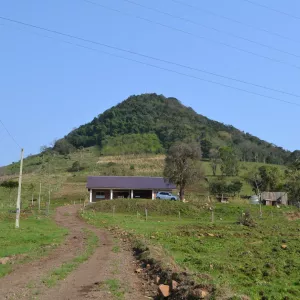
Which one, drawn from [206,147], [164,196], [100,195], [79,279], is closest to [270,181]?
[164,196]

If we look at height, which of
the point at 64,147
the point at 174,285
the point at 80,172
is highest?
the point at 64,147

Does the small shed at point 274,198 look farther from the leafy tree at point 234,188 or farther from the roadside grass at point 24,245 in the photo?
the roadside grass at point 24,245

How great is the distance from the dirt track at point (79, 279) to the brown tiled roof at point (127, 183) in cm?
5970

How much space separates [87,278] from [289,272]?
805cm

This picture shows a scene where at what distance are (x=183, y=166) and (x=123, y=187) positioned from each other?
15.5 m

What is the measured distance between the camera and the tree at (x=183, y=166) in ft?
231

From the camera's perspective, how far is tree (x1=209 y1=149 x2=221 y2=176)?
407ft

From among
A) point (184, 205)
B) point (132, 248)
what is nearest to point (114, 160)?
point (184, 205)

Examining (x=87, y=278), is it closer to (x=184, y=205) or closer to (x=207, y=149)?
(x=184, y=205)

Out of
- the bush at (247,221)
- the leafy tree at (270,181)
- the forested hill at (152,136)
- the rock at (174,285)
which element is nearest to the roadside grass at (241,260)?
the rock at (174,285)

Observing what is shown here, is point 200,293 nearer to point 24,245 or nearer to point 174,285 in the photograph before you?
point 174,285

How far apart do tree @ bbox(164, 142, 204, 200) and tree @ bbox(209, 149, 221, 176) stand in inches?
1942

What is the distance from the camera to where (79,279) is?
14023mm

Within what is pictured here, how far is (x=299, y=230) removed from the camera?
38.0 m
